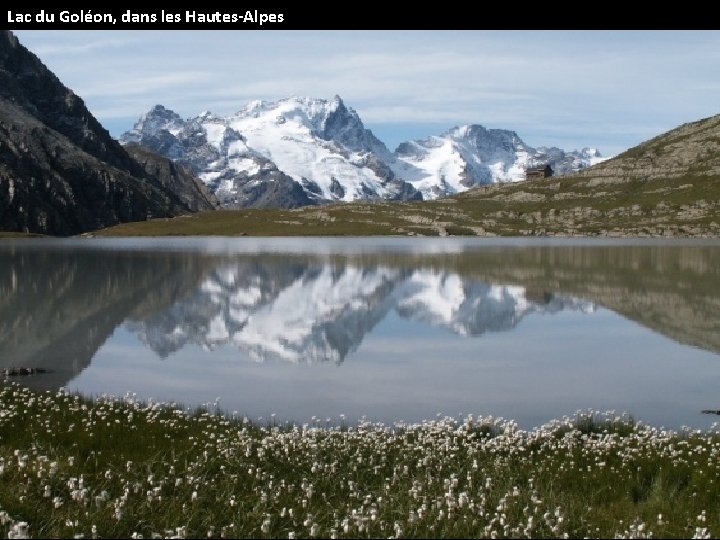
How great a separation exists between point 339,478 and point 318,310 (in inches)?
1544

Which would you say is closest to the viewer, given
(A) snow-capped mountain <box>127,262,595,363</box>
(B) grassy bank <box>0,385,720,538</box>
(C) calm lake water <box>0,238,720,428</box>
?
(B) grassy bank <box>0,385,720,538</box>

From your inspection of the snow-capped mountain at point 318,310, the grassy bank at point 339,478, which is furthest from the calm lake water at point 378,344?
the grassy bank at point 339,478

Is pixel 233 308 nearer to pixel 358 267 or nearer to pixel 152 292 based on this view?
pixel 152 292

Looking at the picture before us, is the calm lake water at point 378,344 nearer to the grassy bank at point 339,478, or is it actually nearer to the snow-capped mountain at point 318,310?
the snow-capped mountain at point 318,310

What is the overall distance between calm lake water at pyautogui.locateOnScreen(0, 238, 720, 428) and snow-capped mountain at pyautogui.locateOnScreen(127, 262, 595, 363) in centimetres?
20

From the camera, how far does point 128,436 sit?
64.4 ft

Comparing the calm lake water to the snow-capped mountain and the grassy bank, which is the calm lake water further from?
the grassy bank

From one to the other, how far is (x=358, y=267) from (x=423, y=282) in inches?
927

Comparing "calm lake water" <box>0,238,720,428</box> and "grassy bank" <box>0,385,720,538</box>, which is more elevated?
"grassy bank" <box>0,385,720,538</box>

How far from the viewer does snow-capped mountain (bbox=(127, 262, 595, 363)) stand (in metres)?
41.7

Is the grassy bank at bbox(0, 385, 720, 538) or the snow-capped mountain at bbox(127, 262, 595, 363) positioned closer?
the grassy bank at bbox(0, 385, 720, 538)

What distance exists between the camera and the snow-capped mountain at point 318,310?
4172 cm

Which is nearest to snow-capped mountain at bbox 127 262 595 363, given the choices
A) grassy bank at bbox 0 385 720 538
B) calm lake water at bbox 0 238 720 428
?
calm lake water at bbox 0 238 720 428

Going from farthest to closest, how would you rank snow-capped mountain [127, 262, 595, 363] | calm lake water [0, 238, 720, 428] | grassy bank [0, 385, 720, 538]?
snow-capped mountain [127, 262, 595, 363] → calm lake water [0, 238, 720, 428] → grassy bank [0, 385, 720, 538]
